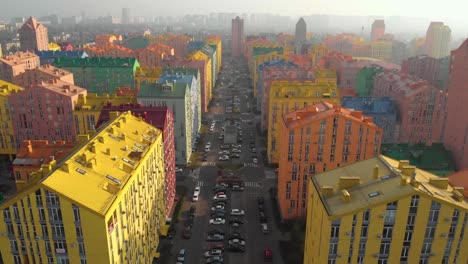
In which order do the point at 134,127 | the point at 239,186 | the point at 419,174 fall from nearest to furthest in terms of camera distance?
the point at 419,174 → the point at 134,127 → the point at 239,186

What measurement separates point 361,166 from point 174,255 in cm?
4214

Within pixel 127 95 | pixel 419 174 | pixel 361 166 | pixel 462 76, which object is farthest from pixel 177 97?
pixel 462 76

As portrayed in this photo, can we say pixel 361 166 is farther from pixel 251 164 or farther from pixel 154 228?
pixel 251 164

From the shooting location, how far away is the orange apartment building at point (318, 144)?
87000 millimetres

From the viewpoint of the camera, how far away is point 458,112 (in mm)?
119250

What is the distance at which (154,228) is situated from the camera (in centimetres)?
7844

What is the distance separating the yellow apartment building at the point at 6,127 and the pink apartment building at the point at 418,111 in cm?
12955

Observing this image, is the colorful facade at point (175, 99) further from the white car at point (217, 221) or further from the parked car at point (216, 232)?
the parked car at point (216, 232)

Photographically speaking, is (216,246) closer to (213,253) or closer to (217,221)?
(213,253)

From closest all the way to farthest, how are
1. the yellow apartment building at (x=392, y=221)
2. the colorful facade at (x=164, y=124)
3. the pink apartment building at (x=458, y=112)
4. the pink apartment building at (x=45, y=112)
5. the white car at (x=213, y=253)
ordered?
1. the yellow apartment building at (x=392, y=221)
2. the white car at (x=213, y=253)
3. the colorful facade at (x=164, y=124)
4. the pink apartment building at (x=458, y=112)
5. the pink apartment building at (x=45, y=112)

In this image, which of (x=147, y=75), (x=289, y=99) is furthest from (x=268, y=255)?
(x=147, y=75)

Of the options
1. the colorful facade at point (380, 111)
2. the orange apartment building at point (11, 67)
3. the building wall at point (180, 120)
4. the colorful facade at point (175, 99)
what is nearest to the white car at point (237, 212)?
the building wall at point (180, 120)

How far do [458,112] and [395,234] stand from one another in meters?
81.7

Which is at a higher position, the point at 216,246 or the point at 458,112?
the point at 458,112
